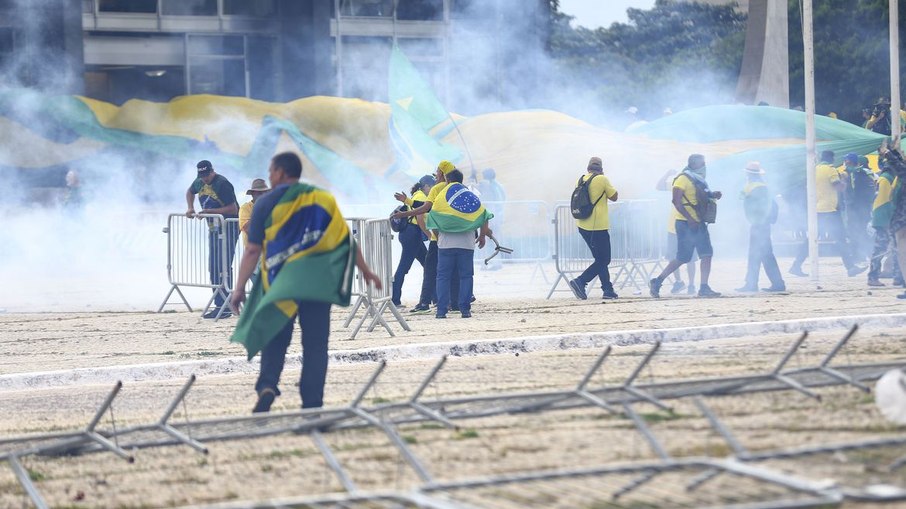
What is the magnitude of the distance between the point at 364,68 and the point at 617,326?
23.9 meters

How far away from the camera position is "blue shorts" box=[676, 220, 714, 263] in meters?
15.7

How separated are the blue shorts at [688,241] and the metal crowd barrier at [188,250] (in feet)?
16.1

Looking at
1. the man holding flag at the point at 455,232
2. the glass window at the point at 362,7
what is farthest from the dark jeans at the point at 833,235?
the glass window at the point at 362,7

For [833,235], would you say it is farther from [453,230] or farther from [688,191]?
[453,230]

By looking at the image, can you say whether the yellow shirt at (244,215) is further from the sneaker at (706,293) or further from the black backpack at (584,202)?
the sneaker at (706,293)

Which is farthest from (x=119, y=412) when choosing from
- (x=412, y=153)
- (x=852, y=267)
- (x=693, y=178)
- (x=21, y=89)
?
→ (x=21, y=89)

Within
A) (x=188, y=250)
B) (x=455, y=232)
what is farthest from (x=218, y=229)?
(x=455, y=232)

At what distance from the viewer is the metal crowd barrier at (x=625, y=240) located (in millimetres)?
16938

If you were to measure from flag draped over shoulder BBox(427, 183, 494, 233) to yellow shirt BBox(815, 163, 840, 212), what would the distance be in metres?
6.78

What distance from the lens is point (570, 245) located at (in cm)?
1688

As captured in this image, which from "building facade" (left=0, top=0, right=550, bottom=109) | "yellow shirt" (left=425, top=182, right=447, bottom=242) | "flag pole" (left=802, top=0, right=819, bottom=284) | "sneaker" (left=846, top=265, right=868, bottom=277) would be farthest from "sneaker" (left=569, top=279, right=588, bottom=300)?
"building facade" (left=0, top=0, right=550, bottom=109)

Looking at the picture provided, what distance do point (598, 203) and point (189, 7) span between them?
844 inches

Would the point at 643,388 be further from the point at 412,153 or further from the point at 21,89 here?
the point at 21,89

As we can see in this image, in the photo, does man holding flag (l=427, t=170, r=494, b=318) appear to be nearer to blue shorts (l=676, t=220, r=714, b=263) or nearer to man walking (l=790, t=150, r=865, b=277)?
blue shorts (l=676, t=220, r=714, b=263)
